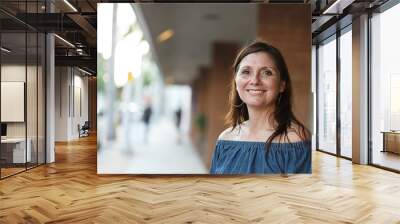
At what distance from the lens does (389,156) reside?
754cm

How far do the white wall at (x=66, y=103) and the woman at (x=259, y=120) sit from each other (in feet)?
34.7

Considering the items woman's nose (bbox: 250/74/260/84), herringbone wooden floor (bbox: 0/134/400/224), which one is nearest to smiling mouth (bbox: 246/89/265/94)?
woman's nose (bbox: 250/74/260/84)

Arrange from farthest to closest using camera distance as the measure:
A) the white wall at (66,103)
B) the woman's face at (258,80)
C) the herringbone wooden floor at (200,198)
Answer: the white wall at (66,103) < the woman's face at (258,80) < the herringbone wooden floor at (200,198)

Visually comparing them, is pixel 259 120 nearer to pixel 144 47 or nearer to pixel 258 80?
pixel 258 80

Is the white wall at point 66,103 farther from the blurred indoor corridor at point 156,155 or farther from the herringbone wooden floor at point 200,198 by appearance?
the blurred indoor corridor at point 156,155

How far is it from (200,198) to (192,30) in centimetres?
243

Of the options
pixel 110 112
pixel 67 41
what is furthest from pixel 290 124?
pixel 67 41

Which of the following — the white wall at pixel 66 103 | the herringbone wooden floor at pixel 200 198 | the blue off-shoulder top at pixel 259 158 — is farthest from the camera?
the white wall at pixel 66 103

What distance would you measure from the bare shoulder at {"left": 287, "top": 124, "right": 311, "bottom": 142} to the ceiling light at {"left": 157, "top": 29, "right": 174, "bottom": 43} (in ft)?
7.29

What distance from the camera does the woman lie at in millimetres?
5805

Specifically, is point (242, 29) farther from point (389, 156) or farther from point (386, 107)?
point (389, 156)

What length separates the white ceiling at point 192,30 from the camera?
5809 mm

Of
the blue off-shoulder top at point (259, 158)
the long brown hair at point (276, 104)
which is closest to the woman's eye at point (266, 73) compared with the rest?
the long brown hair at point (276, 104)

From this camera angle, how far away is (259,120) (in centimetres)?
588
